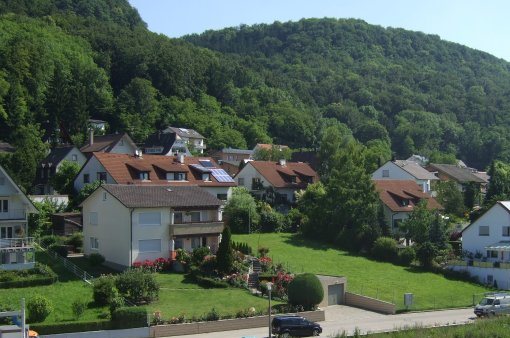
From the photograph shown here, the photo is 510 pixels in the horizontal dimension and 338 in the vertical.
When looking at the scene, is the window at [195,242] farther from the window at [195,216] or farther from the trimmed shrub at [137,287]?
the trimmed shrub at [137,287]

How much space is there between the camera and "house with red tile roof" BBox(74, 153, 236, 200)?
212 feet

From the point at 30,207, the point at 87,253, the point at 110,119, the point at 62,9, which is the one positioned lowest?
the point at 87,253

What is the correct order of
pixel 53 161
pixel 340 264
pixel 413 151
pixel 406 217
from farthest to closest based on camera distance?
pixel 413 151 < pixel 53 161 < pixel 406 217 < pixel 340 264

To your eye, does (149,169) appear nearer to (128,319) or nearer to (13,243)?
(13,243)

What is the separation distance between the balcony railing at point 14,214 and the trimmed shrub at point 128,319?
16.2m

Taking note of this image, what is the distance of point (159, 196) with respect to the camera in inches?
2095

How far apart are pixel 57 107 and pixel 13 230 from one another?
64680 millimetres

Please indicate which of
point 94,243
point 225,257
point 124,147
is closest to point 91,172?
point 94,243

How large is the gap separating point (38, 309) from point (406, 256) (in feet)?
114

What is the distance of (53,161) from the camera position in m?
82.6

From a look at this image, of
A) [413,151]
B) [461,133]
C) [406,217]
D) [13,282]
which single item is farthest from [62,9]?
[13,282]

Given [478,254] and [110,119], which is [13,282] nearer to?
[478,254]

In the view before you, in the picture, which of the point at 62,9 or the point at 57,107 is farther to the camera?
the point at 62,9

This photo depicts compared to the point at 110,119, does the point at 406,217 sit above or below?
below
